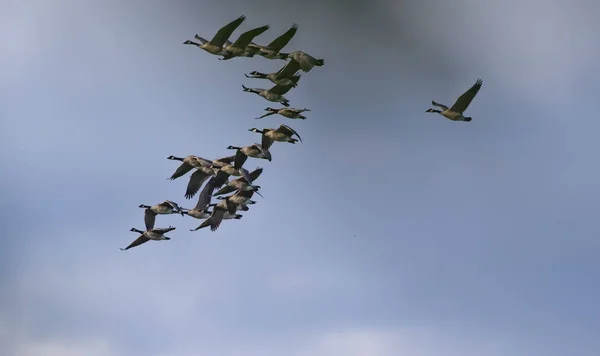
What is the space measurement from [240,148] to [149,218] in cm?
734

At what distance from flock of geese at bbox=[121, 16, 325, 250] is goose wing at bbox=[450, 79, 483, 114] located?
282 inches

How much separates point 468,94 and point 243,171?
42.5ft

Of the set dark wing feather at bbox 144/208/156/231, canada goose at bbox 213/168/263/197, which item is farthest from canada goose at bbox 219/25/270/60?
dark wing feather at bbox 144/208/156/231

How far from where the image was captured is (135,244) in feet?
253

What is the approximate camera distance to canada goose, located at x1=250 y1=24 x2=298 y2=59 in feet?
226

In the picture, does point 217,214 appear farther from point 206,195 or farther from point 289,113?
point 289,113

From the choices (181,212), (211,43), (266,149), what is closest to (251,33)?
(211,43)

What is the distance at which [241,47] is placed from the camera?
69562 millimetres

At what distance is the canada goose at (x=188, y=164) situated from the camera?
7712 centimetres

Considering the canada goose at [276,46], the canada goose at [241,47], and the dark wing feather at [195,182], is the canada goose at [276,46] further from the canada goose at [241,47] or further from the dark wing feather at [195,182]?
the dark wing feather at [195,182]

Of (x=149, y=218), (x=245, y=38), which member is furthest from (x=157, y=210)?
(x=245, y=38)

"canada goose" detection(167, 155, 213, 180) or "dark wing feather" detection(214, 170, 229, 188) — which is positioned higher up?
"canada goose" detection(167, 155, 213, 180)

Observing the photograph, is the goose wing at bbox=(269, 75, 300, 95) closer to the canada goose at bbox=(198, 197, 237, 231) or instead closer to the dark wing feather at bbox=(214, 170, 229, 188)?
the dark wing feather at bbox=(214, 170, 229, 188)

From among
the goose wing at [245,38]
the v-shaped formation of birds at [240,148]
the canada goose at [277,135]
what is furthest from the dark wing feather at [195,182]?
the goose wing at [245,38]
